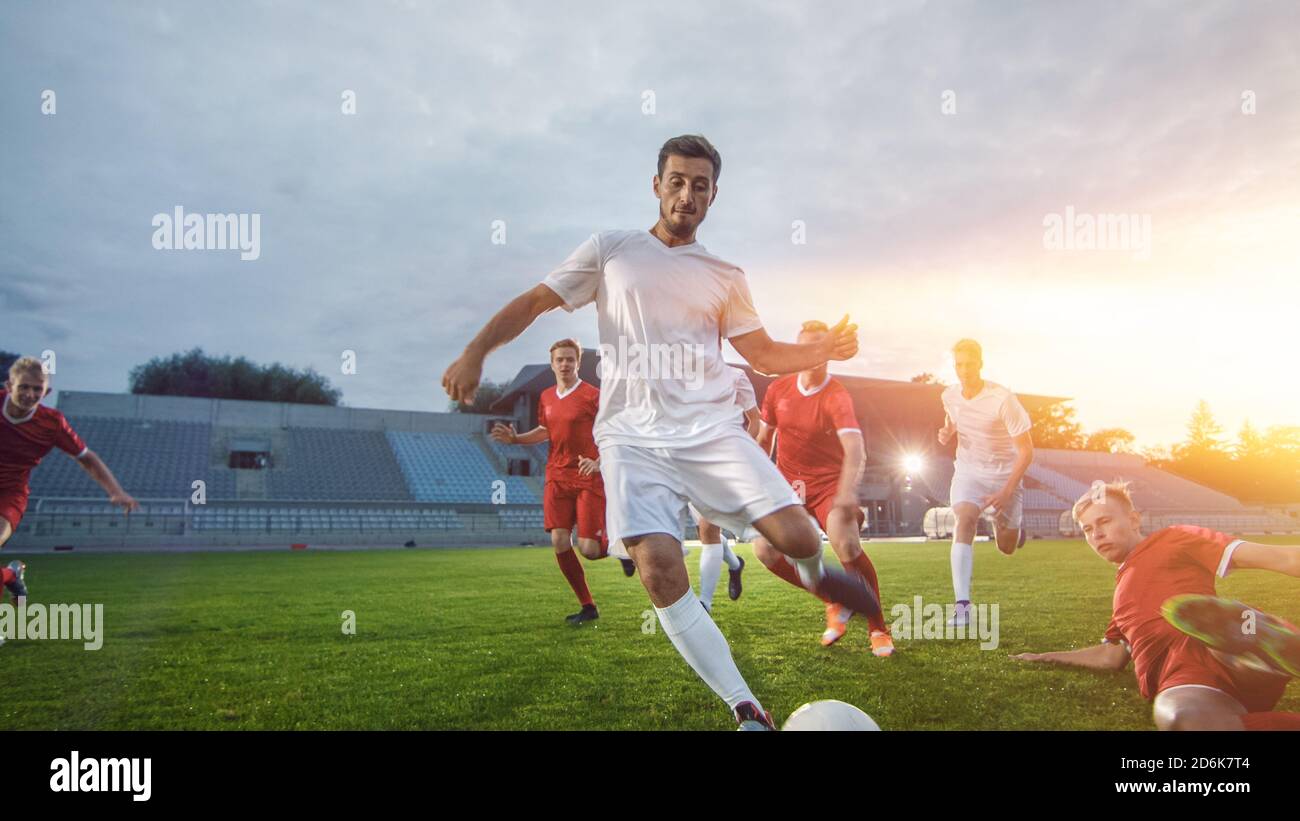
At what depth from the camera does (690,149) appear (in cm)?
346

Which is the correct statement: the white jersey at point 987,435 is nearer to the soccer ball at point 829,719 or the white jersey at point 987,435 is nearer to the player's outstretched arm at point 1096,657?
Result: the player's outstretched arm at point 1096,657

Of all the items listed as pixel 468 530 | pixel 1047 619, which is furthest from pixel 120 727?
pixel 468 530

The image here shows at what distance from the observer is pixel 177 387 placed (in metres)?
46.2

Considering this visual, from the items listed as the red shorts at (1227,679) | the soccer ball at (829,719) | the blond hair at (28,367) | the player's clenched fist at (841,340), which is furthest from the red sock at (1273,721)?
the blond hair at (28,367)

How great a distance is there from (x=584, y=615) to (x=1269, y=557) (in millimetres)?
4903

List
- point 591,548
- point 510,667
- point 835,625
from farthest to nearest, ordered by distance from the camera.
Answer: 1. point 591,548
2. point 835,625
3. point 510,667

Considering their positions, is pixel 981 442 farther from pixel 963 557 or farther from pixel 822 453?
pixel 822 453

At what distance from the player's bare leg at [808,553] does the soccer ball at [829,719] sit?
2.09 feet

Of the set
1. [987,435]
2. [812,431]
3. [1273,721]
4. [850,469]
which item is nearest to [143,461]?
[812,431]

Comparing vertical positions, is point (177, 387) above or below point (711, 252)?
above

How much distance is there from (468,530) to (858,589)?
23.1 m
